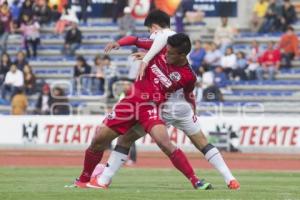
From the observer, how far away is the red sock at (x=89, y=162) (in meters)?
14.7

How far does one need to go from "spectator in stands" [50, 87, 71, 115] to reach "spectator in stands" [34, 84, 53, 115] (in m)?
0.16

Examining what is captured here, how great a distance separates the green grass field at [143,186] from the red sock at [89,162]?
0.35 meters

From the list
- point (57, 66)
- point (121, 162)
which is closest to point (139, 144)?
point (57, 66)

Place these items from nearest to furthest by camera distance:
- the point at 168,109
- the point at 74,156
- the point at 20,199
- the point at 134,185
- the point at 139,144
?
the point at 20,199, the point at 168,109, the point at 134,185, the point at 74,156, the point at 139,144

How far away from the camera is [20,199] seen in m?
12.6

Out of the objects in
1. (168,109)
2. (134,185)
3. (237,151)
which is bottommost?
(237,151)

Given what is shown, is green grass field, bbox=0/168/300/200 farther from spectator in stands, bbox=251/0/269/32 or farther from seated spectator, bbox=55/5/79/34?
seated spectator, bbox=55/5/79/34

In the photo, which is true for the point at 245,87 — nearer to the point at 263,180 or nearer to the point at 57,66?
the point at 57,66

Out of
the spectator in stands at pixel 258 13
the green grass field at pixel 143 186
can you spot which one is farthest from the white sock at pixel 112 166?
the spectator in stands at pixel 258 13

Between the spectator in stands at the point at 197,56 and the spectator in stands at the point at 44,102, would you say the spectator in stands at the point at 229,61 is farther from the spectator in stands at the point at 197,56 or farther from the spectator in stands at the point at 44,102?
the spectator in stands at the point at 44,102

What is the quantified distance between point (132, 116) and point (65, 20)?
921 inches

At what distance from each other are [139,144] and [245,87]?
449 cm

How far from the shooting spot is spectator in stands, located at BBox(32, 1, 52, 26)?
124ft

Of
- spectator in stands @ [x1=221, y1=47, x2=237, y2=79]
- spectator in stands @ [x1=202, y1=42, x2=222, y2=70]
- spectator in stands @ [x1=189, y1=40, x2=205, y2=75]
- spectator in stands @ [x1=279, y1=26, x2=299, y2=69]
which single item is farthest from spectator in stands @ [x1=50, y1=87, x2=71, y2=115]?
spectator in stands @ [x1=279, y1=26, x2=299, y2=69]
